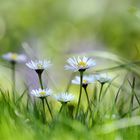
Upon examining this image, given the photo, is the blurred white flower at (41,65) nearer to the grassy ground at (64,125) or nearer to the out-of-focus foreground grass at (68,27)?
the grassy ground at (64,125)

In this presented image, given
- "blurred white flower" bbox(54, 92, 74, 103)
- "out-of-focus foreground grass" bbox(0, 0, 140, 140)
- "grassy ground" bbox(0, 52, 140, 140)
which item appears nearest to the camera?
"grassy ground" bbox(0, 52, 140, 140)

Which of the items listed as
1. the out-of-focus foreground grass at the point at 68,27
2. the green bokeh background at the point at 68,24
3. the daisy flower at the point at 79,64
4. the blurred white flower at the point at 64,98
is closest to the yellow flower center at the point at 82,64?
the daisy flower at the point at 79,64

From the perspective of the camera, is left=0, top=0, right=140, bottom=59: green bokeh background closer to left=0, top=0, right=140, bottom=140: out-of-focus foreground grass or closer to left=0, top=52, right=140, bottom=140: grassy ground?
left=0, top=0, right=140, bottom=140: out-of-focus foreground grass

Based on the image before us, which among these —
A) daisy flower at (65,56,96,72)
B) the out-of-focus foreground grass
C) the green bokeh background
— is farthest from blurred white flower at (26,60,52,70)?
the green bokeh background

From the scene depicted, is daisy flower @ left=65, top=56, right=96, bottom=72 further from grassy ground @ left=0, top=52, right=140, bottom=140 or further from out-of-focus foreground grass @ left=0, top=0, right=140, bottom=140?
out-of-focus foreground grass @ left=0, top=0, right=140, bottom=140

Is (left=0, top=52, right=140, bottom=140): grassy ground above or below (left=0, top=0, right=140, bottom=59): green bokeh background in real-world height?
below

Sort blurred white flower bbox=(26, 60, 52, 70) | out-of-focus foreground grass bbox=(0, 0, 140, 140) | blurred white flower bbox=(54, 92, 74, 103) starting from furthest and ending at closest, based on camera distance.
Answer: out-of-focus foreground grass bbox=(0, 0, 140, 140), blurred white flower bbox=(26, 60, 52, 70), blurred white flower bbox=(54, 92, 74, 103)

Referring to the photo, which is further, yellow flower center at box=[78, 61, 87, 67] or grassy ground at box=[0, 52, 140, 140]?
yellow flower center at box=[78, 61, 87, 67]

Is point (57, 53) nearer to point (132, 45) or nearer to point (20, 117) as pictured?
point (132, 45)

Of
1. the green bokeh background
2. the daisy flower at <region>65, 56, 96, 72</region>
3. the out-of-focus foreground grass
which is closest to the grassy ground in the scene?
the daisy flower at <region>65, 56, 96, 72</region>

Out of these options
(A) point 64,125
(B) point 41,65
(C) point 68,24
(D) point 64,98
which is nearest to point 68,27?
(C) point 68,24

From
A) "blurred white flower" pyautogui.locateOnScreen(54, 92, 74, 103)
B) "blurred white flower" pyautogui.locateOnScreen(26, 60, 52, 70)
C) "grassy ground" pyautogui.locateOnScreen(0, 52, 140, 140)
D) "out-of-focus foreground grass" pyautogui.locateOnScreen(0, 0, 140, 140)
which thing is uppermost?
"out-of-focus foreground grass" pyautogui.locateOnScreen(0, 0, 140, 140)

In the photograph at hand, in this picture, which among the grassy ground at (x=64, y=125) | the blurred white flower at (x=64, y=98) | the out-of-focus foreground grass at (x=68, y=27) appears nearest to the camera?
the grassy ground at (x=64, y=125)

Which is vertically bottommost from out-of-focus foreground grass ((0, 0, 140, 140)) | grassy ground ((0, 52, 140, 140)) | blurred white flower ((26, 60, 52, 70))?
grassy ground ((0, 52, 140, 140))
